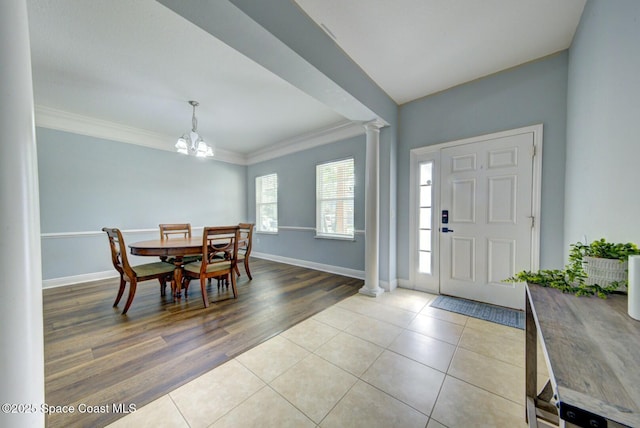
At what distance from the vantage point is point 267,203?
5.43 meters

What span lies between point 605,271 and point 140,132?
5736 millimetres

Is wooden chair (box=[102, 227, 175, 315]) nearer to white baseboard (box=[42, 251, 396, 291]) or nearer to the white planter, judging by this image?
white baseboard (box=[42, 251, 396, 291])

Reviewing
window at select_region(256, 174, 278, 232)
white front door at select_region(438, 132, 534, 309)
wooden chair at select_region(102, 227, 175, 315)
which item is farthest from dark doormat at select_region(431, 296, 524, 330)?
window at select_region(256, 174, 278, 232)

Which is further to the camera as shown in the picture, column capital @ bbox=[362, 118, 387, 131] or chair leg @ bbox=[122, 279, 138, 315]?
column capital @ bbox=[362, 118, 387, 131]

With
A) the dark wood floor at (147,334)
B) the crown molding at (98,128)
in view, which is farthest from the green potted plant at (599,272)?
the crown molding at (98,128)

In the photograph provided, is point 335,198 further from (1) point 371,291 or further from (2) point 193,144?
(2) point 193,144

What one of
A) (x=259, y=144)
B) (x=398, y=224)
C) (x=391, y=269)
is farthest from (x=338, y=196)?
(x=259, y=144)

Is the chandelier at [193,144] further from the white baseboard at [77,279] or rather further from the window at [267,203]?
the white baseboard at [77,279]

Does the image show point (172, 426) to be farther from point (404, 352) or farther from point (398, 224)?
point (398, 224)

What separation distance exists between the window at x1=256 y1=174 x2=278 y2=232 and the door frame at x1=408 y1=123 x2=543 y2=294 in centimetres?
310

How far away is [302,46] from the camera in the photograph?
1.72 meters

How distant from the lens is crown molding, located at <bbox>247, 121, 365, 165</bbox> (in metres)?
3.76

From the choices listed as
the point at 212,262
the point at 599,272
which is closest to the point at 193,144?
the point at 212,262

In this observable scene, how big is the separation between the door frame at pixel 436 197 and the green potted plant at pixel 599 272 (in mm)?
1490
